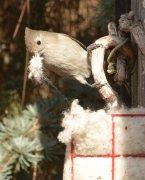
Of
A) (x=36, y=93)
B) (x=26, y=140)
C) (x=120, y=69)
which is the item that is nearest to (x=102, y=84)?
(x=120, y=69)

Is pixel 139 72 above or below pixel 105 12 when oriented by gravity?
below

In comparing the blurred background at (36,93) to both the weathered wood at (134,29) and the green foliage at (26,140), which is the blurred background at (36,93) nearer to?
the green foliage at (26,140)

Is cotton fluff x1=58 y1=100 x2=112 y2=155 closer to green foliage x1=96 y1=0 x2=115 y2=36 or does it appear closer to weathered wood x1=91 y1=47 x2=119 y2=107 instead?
weathered wood x1=91 y1=47 x2=119 y2=107

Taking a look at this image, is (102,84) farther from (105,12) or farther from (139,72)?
(105,12)

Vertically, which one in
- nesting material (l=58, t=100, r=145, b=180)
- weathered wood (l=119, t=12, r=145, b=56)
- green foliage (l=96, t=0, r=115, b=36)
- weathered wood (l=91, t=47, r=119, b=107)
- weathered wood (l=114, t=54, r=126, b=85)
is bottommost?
nesting material (l=58, t=100, r=145, b=180)

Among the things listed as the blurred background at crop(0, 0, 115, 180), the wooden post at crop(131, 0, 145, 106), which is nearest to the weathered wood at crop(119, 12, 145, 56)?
the wooden post at crop(131, 0, 145, 106)

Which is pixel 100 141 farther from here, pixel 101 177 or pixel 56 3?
pixel 56 3
